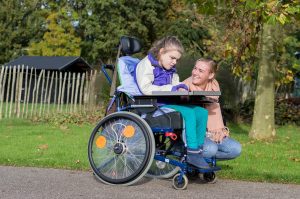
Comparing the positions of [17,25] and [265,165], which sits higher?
[17,25]

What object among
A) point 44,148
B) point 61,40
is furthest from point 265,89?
point 61,40

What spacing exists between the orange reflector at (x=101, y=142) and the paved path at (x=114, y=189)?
0.38 metres

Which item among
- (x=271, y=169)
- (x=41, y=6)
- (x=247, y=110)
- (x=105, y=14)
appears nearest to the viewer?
(x=271, y=169)

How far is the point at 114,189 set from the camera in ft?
17.4

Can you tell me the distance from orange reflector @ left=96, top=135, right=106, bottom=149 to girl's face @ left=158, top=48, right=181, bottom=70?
37.9 inches

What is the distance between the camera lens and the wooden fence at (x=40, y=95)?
16672mm

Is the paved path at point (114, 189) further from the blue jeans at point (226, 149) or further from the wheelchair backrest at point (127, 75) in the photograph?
the wheelchair backrest at point (127, 75)

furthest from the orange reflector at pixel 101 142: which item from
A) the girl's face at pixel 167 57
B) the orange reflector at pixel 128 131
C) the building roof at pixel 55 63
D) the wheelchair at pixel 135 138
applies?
the building roof at pixel 55 63

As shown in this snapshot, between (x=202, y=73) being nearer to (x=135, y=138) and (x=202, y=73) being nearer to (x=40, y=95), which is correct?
(x=135, y=138)

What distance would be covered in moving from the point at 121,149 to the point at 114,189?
427 millimetres

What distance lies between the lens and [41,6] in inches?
2327

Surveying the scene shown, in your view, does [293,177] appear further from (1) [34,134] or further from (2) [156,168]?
(1) [34,134]

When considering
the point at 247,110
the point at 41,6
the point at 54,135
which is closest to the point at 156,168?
the point at 54,135

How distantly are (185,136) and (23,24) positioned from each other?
56207 mm
